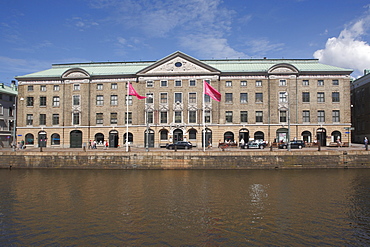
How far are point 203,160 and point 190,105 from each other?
2080 cm

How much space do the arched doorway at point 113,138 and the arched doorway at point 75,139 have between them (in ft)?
21.0

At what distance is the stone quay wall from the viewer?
119 ft

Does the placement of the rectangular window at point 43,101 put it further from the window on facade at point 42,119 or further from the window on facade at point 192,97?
the window on facade at point 192,97

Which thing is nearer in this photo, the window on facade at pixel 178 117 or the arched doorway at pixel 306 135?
the arched doorway at pixel 306 135

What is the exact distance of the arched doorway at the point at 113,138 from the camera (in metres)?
55.8

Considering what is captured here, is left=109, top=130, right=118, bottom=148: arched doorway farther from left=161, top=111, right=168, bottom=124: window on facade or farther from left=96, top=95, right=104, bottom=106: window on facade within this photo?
left=161, top=111, right=168, bottom=124: window on facade

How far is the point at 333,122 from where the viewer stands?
180 ft

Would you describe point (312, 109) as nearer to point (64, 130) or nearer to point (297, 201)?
point (297, 201)

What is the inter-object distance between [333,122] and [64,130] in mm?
53333

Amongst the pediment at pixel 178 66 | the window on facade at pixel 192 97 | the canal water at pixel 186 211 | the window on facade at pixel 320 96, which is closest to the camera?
the canal water at pixel 186 211

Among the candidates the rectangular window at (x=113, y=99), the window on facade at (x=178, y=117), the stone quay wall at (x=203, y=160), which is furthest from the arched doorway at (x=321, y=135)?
the rectangular window at (x=113, y=99)

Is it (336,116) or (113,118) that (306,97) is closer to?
(336,116)

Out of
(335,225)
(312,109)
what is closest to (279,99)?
(312,109)

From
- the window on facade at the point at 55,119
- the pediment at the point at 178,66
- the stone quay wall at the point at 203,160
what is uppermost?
the pediment at the point at 178,66
